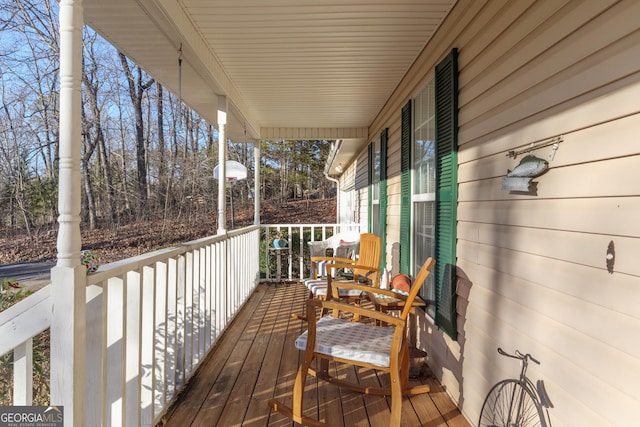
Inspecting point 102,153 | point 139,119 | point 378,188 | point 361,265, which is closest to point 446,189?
point 361,265

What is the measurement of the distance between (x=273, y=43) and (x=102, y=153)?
631cm

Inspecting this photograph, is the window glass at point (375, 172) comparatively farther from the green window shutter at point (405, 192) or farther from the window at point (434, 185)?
the window at point (434, 185)

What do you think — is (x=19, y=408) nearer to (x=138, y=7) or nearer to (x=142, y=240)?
(x=138, y=7)

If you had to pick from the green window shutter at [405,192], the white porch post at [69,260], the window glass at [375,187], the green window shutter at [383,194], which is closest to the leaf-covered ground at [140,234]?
the white porch post at [69,260]

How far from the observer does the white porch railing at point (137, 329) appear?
4.25 ft

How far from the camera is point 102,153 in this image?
304 inches

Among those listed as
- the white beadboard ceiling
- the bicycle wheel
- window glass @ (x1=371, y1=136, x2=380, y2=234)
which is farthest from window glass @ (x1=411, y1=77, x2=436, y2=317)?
window glass @ (x1=371, y1=136, x2=380, y2=234)

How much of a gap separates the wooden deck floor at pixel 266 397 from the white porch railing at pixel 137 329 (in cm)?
14

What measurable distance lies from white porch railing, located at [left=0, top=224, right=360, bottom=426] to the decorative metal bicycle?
1.72 m

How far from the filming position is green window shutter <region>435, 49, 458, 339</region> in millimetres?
2432

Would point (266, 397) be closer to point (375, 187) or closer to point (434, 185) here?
point (434, 185)

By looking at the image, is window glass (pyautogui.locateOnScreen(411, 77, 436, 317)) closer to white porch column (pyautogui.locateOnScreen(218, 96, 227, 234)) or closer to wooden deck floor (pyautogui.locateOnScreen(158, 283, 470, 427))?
wooden deck floor (pyautogui.locateOnScreen(158, 283, 470, 427))

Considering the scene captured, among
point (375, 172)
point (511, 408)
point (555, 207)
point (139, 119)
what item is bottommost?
point (511, 408)

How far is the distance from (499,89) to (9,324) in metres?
2.31
